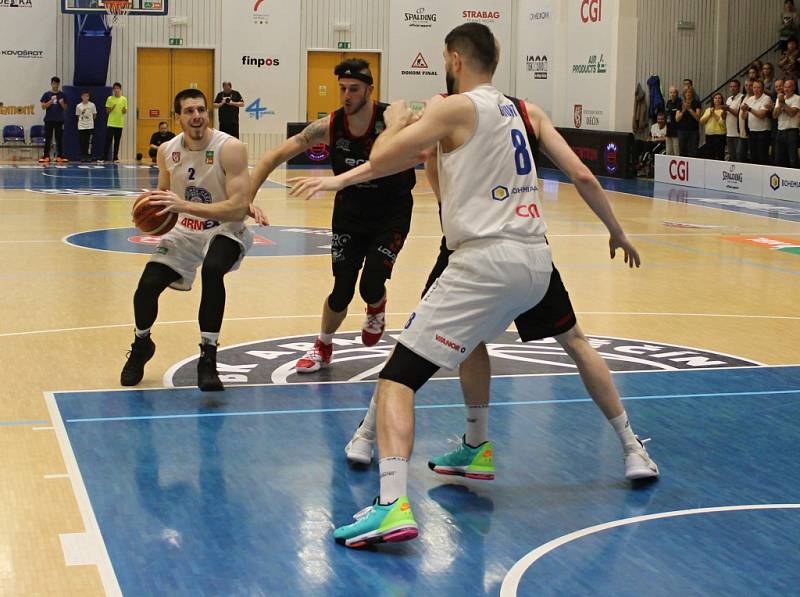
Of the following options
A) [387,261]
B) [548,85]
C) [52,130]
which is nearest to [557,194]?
[548,85]

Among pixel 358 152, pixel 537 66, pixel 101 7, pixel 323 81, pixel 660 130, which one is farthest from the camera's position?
pixel 323 81

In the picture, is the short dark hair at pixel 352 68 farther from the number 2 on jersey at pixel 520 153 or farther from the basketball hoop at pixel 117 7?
the basketball hoop at pixel 117 7

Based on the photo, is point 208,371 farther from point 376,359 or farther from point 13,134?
point 13,134

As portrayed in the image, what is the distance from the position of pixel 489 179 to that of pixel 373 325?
128 inches

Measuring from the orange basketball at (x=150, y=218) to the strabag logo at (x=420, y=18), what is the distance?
26.4 m

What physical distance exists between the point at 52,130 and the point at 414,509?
2555 cm

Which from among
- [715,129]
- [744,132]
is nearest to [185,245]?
[744,132]

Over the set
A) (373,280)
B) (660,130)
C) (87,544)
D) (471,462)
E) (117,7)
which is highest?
(117,7)

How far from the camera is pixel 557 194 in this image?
2294 centimetres

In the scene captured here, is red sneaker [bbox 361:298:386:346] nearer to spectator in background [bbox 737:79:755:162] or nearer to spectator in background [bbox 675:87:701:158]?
spectator in background [bbox 737:79:755:162]

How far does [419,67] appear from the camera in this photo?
3353 cm

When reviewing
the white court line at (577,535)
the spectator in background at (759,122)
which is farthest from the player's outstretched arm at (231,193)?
the spectator in background at (759,122)

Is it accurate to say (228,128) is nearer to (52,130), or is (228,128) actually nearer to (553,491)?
(52,130)

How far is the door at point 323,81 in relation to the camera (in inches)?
1297
